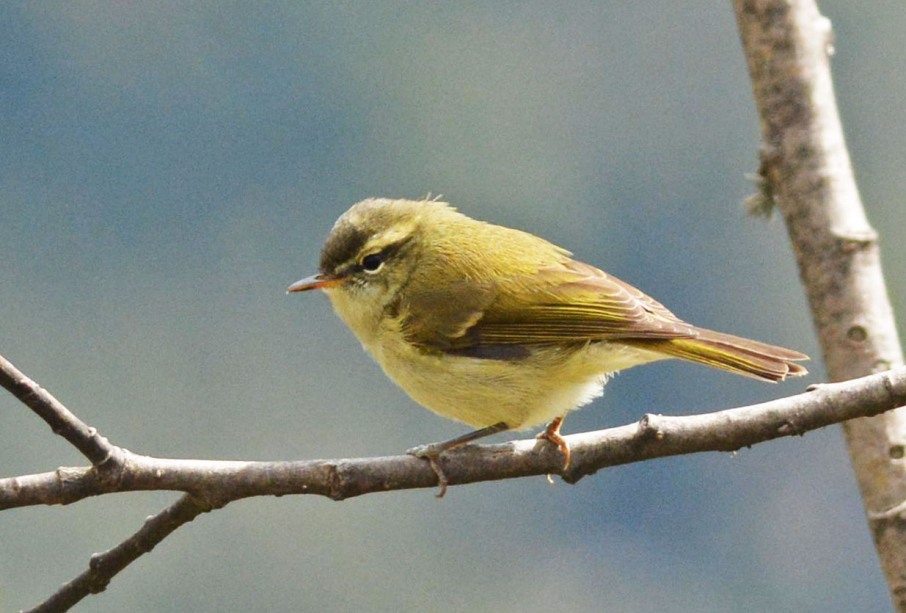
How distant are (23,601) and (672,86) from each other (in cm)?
1621

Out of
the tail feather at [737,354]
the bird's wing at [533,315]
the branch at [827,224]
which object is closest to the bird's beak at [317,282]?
the bird's wing at [533,315]

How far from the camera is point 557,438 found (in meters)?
2.41

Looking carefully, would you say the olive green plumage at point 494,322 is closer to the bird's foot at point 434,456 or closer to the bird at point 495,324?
the bird at point 495,324

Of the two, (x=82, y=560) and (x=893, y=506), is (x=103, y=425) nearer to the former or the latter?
(x=82, y=560)

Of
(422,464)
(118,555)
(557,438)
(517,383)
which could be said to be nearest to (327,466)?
(422,464)

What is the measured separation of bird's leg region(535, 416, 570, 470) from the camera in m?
2.25

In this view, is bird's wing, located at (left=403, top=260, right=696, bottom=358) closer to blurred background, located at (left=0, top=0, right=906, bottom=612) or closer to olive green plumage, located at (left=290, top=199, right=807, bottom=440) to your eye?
olive green plumage, located at (left=290, top=199, right=807, bottom=440)

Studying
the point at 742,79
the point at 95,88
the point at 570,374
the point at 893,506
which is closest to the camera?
the point at 893,506

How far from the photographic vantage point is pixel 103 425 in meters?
18.5

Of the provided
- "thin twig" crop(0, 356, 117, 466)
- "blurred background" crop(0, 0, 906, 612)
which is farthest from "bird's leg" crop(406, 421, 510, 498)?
"blurred background" crop(0, 0, 906, 612)

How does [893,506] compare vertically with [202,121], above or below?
below

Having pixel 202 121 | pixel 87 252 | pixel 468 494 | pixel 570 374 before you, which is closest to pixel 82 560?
pixel 468 494

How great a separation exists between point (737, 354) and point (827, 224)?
407 mm

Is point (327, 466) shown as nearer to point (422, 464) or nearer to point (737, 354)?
point (422, 464)
